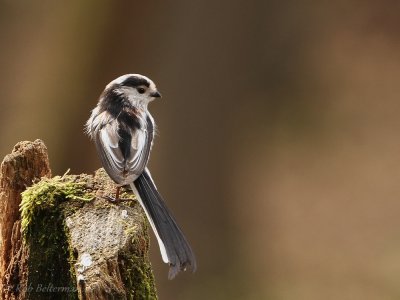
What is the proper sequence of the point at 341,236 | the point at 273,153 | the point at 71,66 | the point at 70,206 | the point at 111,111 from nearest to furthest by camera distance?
the point at 70,206 → the point at 111,111 → the point at 71,66 → the point at 341,236 → the point at 273,153

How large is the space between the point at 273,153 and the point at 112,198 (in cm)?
861

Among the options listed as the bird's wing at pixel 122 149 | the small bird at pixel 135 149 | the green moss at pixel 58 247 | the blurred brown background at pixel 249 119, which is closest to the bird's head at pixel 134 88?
the small bird at pixel 135 149

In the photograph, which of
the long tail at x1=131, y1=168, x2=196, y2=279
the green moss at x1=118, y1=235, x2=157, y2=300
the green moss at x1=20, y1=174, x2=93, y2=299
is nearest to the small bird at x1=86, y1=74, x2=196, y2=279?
the long tail at x1=131, y1=168, x2=196, y2=279

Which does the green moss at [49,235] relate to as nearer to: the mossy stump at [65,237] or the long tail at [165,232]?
the mossy stump at [65,237]

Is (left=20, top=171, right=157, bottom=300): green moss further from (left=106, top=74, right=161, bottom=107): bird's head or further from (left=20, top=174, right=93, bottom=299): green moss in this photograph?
(left=106, top=74, right=161, bottom=107): bird's head

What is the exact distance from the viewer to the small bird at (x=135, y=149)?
4.36 m

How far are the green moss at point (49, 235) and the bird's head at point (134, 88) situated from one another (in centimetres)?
146

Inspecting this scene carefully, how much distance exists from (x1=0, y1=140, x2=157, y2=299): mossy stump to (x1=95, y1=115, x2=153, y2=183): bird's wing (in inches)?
3.9

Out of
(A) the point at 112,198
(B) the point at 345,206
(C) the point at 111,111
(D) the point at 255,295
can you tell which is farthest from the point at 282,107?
(A) the point at 112,198

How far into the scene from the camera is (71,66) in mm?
10406

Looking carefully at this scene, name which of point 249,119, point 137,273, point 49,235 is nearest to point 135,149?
point 49,235

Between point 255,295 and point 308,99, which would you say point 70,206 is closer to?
point 255,295

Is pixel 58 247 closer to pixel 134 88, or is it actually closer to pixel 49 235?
pixel 49 235

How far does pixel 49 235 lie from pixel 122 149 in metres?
0.93
